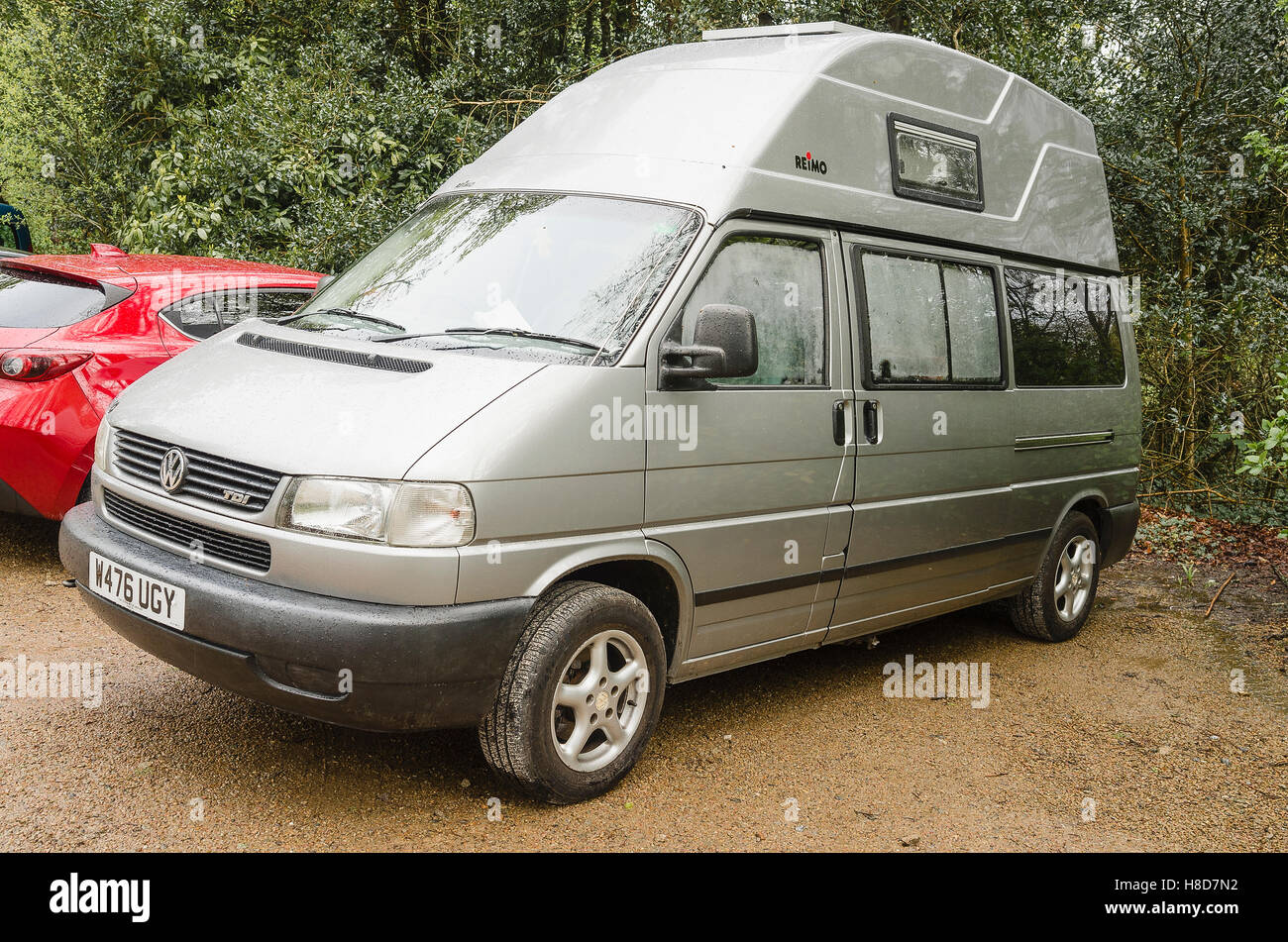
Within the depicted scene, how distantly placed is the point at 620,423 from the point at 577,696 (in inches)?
36.0

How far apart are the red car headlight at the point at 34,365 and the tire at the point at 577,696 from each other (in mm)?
3238

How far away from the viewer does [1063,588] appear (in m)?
6.55

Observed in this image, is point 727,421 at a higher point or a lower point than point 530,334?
lower

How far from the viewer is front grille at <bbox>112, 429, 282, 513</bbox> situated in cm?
340

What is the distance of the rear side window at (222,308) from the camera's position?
5965 millimetres

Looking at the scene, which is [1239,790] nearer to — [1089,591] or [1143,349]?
[1089,591]

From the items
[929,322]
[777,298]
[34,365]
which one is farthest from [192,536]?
[929,322]

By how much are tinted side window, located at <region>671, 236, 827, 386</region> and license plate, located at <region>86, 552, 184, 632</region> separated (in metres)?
1.94

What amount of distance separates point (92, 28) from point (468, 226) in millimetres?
9496

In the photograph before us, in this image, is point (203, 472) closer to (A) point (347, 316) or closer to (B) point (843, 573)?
(A) point (347, 316)

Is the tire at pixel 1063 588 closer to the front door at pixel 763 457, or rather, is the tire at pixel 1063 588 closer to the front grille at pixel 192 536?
the front door at pixel 763 457

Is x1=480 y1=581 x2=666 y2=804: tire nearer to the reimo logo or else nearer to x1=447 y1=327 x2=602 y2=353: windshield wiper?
x1=447 y1=327 x2=602 y2=353: windshield wiper

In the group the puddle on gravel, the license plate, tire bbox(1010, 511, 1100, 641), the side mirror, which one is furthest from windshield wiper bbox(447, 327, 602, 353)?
the puddle on gravel
